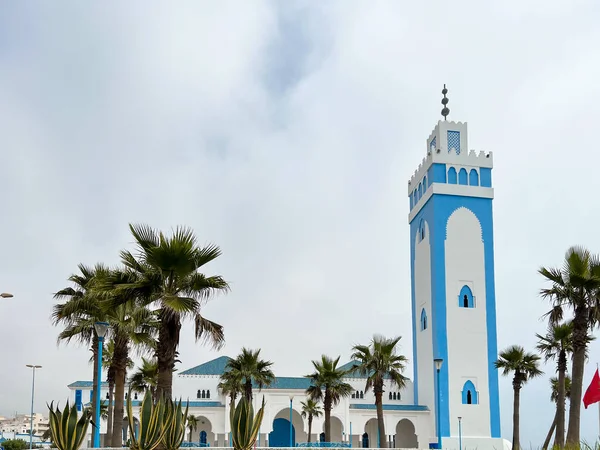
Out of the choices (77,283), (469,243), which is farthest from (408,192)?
(77,283)

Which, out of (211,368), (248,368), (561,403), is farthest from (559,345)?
(211,368)

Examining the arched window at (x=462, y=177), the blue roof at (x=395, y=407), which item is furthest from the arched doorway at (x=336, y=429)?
the arched window at (x=462, y=177)

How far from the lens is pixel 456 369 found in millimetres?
51656

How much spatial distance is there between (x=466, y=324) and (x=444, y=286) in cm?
292

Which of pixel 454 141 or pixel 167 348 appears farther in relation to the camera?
pixel 454 141

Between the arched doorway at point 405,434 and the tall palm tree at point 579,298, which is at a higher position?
the tall palm tree at point 579,298

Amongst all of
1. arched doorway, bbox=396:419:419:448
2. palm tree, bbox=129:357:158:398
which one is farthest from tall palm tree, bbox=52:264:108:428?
arched doorway, bbox=396:419:419:448

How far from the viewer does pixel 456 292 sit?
53.1 metres

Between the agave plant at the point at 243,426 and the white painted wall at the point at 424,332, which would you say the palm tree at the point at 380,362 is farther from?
the agave plant at the point at 243,426

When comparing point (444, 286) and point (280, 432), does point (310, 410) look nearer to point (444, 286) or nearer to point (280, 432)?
point (280, 432)

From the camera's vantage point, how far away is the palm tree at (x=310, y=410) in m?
49.4

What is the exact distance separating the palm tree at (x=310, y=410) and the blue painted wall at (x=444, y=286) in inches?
308

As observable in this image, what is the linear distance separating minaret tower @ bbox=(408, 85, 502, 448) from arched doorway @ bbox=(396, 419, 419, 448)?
1896mm

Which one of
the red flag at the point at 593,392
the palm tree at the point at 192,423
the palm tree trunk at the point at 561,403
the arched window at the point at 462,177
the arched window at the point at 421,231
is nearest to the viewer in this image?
the red flag at the point at 593,392
